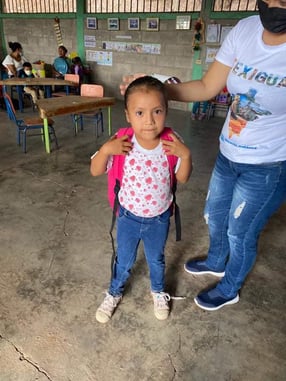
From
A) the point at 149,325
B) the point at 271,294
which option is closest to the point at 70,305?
the point at 149,325

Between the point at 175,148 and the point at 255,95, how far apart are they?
14.1 inches

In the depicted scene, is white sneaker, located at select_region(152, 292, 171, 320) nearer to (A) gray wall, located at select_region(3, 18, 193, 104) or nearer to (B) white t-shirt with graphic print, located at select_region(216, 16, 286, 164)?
(B) white t-shirt with graphic print, located at select_region(216, 16, 286, 164)

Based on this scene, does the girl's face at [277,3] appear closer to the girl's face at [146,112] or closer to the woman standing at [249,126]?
the woman standing at [249,126]

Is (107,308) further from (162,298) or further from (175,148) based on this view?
(175,148)

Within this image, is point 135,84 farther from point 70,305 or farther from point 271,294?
point 271,294

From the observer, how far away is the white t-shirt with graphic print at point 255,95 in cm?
106

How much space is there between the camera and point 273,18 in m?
1.03

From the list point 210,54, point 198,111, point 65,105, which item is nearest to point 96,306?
point 65,105

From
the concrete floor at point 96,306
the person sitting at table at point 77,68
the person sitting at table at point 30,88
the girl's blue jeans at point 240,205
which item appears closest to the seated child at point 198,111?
the person sitting at table at point 77,68

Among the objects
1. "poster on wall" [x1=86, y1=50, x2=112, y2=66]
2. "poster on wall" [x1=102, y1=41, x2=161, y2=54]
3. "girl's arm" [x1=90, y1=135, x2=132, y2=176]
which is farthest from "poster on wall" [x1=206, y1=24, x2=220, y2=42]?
"girl's arm" [x1=90, y1=135, x2=132, y2=176]

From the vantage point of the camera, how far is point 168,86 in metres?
1.34

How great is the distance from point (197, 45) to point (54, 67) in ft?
11.5

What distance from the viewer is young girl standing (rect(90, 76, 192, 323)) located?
1101 mm

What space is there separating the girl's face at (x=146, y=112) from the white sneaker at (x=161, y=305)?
949mm
